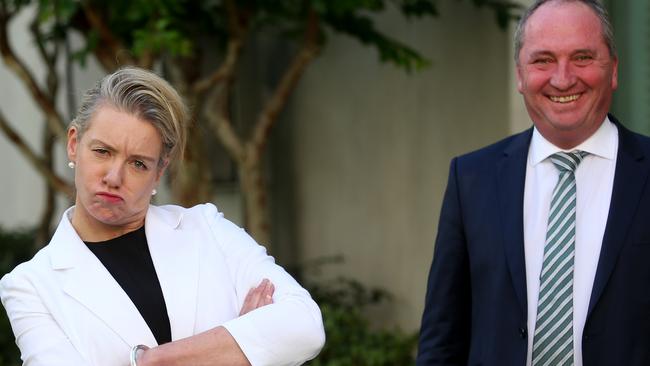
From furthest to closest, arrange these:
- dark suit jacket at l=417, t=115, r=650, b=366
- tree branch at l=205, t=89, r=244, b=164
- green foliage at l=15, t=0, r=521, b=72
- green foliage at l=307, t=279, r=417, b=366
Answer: tree branch at l=205, t=89, r=244, b=164 < green foliage at l=307, t=279, r=417, b=366 < green foliage at l=15, t=0, r=521, b=72 < dark suit jacket at l=417, t=115, r=650, b=366

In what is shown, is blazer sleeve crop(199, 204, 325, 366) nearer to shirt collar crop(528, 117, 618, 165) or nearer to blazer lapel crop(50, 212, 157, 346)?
blazer lapel crop(50, 212, 157, 346)

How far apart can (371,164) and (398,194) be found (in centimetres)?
41

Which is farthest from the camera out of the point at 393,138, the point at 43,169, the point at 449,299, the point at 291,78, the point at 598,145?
the point at 393,138

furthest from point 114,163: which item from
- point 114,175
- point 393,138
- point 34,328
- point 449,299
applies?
point 393,138

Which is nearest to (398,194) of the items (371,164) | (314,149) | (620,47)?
(371,164)

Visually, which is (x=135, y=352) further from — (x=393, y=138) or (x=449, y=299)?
(x=393, y=138)

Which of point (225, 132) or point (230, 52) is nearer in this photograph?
point (230, 52)

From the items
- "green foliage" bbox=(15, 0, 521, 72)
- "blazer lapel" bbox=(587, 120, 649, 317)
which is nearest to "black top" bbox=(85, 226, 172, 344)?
"blazer lapel" bbox=(587, 120, 649, 317)

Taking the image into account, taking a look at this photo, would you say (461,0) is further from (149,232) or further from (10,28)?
(10,28)

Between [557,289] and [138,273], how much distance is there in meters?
1.12

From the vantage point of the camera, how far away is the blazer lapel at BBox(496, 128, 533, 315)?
2947mm

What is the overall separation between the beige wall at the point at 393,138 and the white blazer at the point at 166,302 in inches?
154

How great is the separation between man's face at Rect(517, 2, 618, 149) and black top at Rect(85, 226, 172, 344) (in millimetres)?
1152

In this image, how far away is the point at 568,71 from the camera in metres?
2.89
